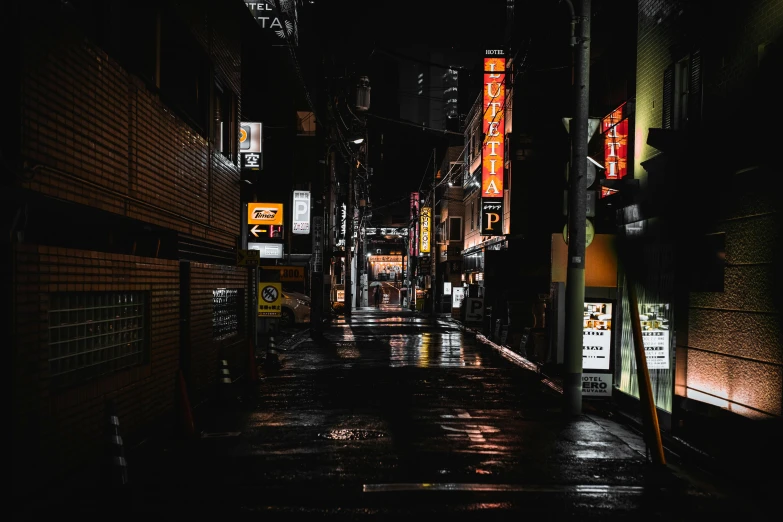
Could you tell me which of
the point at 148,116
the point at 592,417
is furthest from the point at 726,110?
the point at 148,116

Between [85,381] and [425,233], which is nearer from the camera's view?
[85,381]

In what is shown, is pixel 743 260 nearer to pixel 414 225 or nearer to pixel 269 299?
pixel 269 299

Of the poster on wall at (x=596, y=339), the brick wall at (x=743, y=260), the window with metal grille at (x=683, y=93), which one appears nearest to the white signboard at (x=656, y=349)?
the brick wall at (x=743, y=260)

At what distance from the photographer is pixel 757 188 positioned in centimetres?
875

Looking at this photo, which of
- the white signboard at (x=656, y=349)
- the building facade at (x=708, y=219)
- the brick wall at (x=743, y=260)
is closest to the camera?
the brick wall at (x=743, y=260)

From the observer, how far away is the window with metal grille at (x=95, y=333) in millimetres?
6898

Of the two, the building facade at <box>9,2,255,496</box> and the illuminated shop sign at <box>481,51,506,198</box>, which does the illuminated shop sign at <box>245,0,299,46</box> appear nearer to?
the illuminated shop sign at <box>481,51,506,198</box>

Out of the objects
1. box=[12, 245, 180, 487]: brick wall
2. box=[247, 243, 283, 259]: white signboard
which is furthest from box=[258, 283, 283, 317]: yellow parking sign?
box=[12, 245, 180, 487]: brick wall

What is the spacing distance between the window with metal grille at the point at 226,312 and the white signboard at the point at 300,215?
1639 centimetres

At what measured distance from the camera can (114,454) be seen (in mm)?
6230

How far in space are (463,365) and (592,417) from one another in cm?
731

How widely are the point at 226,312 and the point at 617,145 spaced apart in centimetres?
1042

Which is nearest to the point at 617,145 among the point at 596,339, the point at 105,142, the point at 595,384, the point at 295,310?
the point at 596,339

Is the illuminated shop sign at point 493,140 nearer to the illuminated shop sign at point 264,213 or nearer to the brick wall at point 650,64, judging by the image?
the illuminated shop sign at point 264,213
